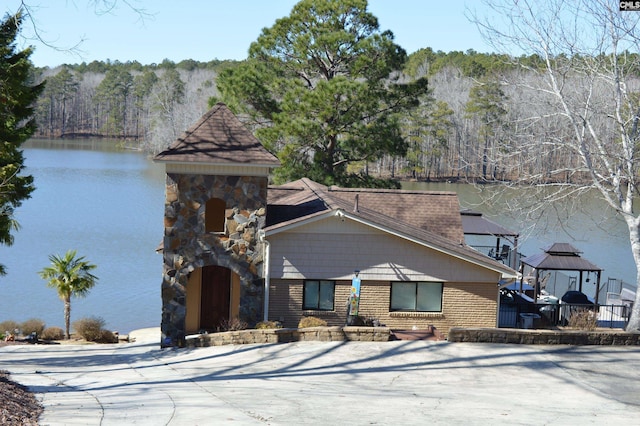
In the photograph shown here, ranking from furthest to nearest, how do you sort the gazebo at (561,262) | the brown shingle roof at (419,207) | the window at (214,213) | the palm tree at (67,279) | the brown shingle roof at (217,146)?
the palm tree at (67,279)
the brown shingle roof at (419,207)
the gazebo at (561,262)
the window at (214,213)
the brown shingle roof at (217,146)

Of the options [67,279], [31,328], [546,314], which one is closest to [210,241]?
[67,279]

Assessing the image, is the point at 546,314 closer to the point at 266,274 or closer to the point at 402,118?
the point at 266,274

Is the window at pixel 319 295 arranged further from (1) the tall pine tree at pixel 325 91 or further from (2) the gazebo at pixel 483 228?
(1) the tall pine tree at pixel 325 91

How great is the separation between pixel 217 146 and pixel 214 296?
14.8 ft

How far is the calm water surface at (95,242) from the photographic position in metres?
32.2

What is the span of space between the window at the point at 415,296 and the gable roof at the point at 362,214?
3.96ft

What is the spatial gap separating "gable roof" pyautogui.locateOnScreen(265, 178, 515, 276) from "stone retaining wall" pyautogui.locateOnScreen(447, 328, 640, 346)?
2.68 m

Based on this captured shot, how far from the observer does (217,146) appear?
2108 centimetres

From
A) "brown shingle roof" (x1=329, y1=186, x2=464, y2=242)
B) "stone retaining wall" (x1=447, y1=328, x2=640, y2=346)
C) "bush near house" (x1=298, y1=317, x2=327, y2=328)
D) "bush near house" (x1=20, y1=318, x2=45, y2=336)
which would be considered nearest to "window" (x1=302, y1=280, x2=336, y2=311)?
"bush near house" (x1=298, y1=317, x2=327, y2=328)

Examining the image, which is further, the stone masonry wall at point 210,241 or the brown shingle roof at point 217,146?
the stone masonry wall at point 210,241

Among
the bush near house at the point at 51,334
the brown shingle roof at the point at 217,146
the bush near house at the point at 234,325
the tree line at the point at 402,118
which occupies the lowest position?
the bush near house at the point at 51,334

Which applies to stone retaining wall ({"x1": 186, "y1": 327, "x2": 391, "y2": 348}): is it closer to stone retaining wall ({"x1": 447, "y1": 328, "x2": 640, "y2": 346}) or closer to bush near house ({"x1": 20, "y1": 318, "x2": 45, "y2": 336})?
stone retaining wall ({"x1": 447, "y1": 328, "x2": 640, "y2": 346})

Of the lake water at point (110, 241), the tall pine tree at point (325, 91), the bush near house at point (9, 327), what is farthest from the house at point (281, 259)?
the tall pine tree at point (325, 91)

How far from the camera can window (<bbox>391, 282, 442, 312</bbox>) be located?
71.1ft
